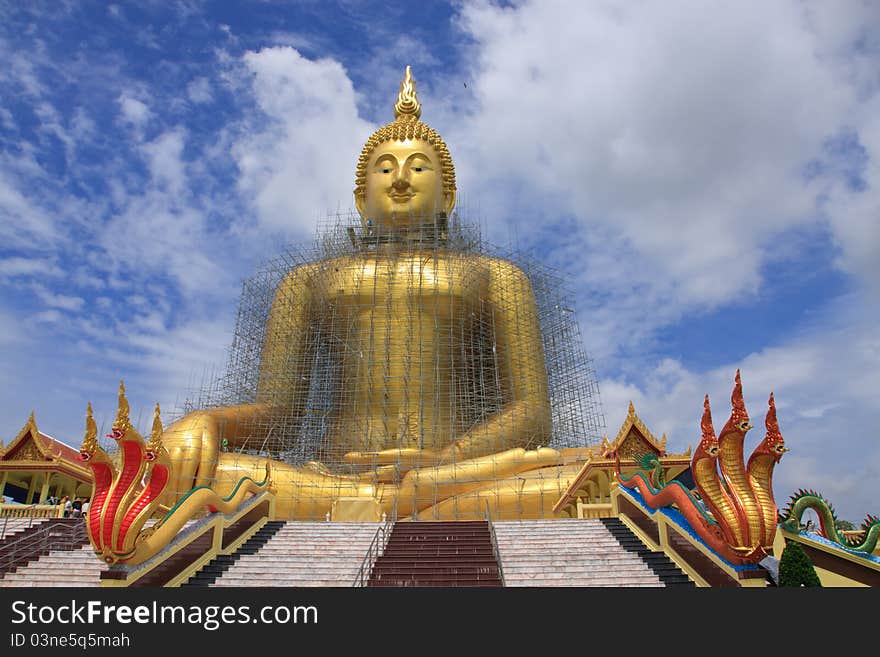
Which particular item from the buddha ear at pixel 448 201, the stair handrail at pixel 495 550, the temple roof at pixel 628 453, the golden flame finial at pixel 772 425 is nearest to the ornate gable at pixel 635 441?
the temple roof at pixel 628 453

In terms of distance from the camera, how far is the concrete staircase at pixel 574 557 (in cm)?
822

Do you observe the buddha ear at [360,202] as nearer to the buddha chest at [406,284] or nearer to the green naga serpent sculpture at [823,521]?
the buddha chest at [406,284]

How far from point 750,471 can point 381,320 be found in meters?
10.7

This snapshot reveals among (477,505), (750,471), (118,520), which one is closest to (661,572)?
(750,471)

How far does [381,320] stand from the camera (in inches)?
674

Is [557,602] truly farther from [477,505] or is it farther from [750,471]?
[477,505]

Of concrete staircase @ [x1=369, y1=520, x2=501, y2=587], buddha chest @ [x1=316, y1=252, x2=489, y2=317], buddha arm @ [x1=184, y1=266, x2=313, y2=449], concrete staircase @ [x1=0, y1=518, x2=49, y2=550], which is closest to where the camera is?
concrete staircase @ [x1=369, y1=520, x2=501, y2=587]

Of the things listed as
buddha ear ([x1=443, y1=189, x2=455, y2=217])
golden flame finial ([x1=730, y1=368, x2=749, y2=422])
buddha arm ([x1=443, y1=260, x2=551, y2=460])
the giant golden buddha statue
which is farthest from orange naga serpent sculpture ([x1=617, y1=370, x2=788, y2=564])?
buddha ear ([x1=443, y1=189, x2=455, y2=217])

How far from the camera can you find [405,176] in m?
18.2

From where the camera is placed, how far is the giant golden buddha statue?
45.1ft

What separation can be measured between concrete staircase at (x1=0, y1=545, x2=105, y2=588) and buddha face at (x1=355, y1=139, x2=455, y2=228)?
1122 centimetres

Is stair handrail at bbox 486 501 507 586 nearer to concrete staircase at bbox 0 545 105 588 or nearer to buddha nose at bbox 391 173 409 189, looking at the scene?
concrete staircase at bbox 0 545 105 588

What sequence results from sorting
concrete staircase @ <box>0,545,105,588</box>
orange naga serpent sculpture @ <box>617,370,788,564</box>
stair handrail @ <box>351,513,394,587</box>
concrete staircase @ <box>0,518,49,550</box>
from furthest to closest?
concrete staircase @ <box>0,518,49,550</box>
concrete staircase @ <box>0,545,105,588</box>
stair handrail @ <box>351,513,394,587</box>
orange naga serpent sculpture @ <box>617,370,788,564</box>

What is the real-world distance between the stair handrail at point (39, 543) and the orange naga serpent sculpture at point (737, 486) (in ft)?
26.3
